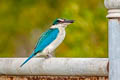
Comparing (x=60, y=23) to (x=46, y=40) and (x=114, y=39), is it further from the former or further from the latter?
(x=114, y=39)

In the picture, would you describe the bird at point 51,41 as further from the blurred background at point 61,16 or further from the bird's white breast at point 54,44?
the blurred background at point 61,16

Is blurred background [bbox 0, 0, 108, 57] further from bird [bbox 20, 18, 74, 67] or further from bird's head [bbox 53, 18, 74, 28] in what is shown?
bird [bbox 20, 18, 74, 67]

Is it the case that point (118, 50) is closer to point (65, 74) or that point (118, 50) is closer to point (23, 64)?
point (65, 74)

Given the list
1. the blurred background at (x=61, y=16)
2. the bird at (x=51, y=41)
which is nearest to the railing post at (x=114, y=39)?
the bird at (x=51, y=41)

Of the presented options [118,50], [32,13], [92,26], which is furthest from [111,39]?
[32,13]

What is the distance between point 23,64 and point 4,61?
27cm

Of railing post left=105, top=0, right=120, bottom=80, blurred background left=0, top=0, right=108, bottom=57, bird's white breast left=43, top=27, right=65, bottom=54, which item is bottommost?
railing post left=105, top=0, right=120, bottom=80

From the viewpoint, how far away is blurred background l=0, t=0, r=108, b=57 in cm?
1777

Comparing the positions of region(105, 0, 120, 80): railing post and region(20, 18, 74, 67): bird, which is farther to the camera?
region(20, 18, 74, 67): bird

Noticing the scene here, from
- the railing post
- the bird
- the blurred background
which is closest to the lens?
the railing post

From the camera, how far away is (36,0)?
73.4ft

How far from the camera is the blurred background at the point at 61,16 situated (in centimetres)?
1777

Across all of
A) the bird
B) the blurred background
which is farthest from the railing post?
the blurred background

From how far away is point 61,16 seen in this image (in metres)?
18.1
